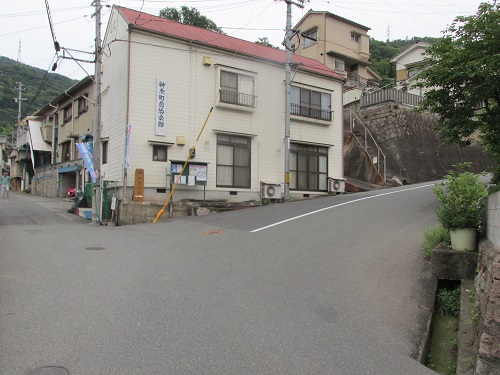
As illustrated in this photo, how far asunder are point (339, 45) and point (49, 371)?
1539 inches

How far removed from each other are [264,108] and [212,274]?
12935 millimetres

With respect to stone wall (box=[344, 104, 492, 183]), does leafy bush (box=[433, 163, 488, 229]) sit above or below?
below

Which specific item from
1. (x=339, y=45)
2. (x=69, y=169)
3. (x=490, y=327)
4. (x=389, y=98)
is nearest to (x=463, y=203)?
(x=490, y=327)

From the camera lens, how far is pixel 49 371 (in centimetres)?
344

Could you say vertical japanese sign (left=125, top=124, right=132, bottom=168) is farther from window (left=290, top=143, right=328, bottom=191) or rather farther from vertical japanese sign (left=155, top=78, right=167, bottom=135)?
window (left=290, top=143, right=328, bottom=191)

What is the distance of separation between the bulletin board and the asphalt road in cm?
529

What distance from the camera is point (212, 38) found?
17.9m

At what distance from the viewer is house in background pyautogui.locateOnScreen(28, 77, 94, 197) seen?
78.0 ft

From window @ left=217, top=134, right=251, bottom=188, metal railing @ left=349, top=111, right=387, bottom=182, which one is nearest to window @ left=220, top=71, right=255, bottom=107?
window @ left=217, top=134, right=251, bottom=188

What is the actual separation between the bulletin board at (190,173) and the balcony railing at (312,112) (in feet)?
20.7

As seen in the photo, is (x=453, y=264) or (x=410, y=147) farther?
(x=410, y=147)

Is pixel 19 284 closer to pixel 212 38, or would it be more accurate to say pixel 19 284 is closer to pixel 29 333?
pixel 29 333

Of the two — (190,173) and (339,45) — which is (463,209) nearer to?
(190,173)

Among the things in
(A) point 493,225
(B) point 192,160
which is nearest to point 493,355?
(A) point 493,225
